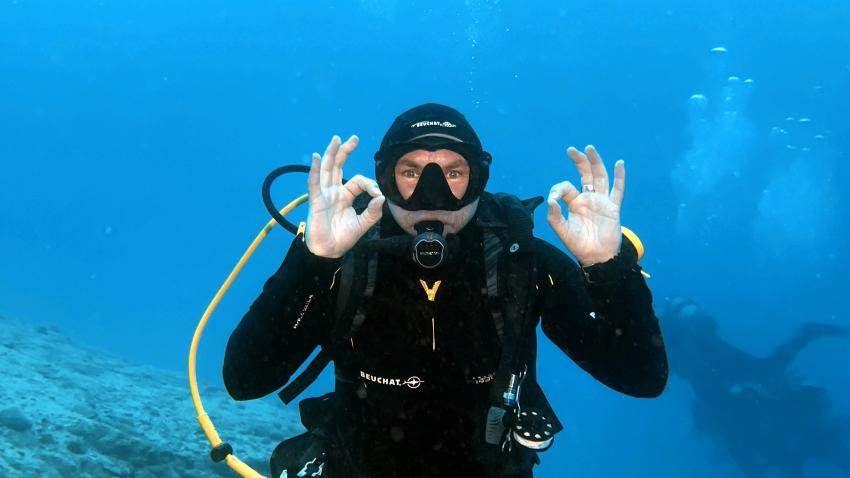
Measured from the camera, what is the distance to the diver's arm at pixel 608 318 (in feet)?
9.11

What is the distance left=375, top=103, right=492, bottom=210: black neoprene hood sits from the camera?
3.00 meters

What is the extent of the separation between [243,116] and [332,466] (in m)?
130

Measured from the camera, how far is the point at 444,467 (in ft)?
9.02

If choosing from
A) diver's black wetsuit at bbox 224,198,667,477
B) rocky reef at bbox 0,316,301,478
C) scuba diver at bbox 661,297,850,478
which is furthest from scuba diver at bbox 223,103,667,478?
scuba diver at bbox 661,297,850,478

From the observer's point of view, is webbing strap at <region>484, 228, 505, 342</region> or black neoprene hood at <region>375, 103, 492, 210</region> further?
black neoprene hood at <region>375, 103, 492, 210</region>

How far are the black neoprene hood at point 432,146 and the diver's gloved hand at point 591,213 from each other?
0.44 m

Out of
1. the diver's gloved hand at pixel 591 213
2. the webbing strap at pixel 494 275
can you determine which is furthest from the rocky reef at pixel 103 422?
the diver's gloved hand at pixel 591 213

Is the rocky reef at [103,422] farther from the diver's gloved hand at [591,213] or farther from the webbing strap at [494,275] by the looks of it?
the diver's gloved hand at [591,213]

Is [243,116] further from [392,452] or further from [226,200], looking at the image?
[392,452]

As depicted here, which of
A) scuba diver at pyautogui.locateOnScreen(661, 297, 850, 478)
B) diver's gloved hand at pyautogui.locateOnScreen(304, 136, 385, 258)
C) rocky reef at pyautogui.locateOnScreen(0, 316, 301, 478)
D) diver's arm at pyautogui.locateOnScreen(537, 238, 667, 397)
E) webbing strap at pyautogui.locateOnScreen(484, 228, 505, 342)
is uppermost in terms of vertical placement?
diver's gloved hand at pyautogui.locateOnScreen(304, 136, 385, 258)

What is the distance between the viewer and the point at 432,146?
9.89 ft

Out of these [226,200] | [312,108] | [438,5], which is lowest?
[226,200]

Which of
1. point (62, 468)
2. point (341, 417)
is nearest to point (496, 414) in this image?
point (341, 417)

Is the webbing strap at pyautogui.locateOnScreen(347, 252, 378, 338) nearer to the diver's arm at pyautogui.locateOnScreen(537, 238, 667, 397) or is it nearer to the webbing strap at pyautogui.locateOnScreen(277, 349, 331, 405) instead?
the webbing strap at pyautogui.locateOnScreen(277, 349, 331, 405)
